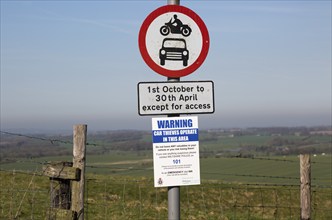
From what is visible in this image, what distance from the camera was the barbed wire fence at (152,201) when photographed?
12398 mm

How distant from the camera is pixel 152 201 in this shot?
16.3 m

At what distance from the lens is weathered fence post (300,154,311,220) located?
8.49m

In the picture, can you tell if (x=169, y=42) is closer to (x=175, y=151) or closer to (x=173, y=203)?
(x=175, y=151)

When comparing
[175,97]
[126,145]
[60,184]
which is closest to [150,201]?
[60,184]

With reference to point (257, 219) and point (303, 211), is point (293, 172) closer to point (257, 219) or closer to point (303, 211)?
point (257, 219)

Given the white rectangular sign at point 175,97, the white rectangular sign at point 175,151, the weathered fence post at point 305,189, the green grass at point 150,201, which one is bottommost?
the green grass at point 150,201

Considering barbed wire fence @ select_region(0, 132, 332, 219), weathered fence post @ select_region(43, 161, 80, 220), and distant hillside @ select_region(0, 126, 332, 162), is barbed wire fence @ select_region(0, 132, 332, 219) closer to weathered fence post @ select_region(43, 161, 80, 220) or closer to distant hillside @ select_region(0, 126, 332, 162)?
distant hillside @ select_region(0, 126, 332, 162)

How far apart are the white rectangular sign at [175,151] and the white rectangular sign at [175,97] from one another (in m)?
0.09

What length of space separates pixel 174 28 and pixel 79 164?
243 centimetres

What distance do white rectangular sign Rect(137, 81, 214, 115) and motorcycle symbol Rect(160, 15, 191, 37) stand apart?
1.57 feet

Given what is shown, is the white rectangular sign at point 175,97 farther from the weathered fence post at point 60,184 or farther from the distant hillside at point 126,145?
the distant hillside at point 126,145

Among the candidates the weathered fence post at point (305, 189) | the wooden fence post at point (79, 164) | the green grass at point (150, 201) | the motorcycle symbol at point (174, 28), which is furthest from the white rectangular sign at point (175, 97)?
the green grass at point (150, 201)

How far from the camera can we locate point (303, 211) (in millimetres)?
8500

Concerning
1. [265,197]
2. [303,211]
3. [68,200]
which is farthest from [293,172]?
[68,200]
